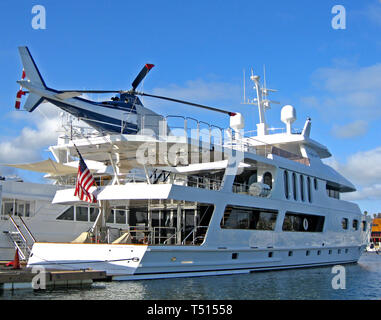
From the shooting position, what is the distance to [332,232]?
81.7 ft

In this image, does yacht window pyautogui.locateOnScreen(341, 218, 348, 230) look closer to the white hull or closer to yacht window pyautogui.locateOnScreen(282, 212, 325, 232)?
yacht window pyautogui.locateOnScreen(282, 212, 325, 232)

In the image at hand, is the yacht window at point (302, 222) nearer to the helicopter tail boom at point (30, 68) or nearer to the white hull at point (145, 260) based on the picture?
the white hull at point (145, 260)

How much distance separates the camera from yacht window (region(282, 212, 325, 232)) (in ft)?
70.2

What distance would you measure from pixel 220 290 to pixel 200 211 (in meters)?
4.76

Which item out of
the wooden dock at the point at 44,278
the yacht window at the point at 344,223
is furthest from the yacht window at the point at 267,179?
the wooden dock at the point at 44,278

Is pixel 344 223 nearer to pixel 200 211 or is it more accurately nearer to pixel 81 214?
pixel 200 211

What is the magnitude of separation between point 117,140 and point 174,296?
5630 millimetres

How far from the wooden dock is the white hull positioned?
77cm

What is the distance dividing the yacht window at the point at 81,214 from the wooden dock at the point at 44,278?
10.9 meters

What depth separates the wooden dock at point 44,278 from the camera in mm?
13641

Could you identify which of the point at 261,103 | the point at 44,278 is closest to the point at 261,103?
the point at 261,103

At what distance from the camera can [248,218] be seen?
19047 millimetres
